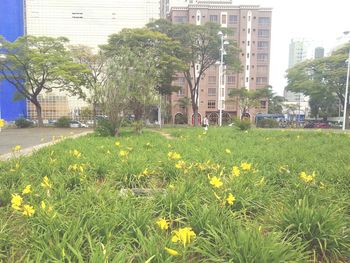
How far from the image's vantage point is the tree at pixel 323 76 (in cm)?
3647

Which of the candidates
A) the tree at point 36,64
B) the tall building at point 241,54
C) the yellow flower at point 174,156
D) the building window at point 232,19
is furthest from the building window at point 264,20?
the yellow flower at point 174,156

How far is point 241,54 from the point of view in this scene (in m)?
60.4

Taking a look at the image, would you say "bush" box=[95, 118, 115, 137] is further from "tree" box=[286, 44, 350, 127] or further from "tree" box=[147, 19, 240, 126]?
"tree" box=[286, 44, 350, 127]

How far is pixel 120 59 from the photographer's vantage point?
18391mm

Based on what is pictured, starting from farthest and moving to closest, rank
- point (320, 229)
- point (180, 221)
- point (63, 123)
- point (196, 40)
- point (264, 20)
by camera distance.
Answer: point (264, 20)
point (63, 123)
point (196, 40)
point (180, 221)
point (320, 229)

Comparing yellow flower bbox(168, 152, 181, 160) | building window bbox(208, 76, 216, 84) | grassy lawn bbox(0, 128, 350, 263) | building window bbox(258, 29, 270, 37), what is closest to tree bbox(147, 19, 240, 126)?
building window bbox(208, 76, 216, 84)

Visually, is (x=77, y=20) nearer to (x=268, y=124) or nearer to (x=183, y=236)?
(x=268, y=124)

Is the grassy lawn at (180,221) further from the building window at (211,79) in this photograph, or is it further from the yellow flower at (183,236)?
the building window at (211,79)

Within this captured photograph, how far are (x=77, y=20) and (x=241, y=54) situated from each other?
110 feet

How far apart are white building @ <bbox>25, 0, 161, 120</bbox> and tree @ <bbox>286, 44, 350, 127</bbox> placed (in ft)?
97.5

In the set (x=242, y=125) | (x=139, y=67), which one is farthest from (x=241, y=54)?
(x=242, y=125)

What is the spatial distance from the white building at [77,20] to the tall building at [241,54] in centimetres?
813

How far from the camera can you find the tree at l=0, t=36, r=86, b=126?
104ft

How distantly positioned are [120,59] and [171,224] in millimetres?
16728
